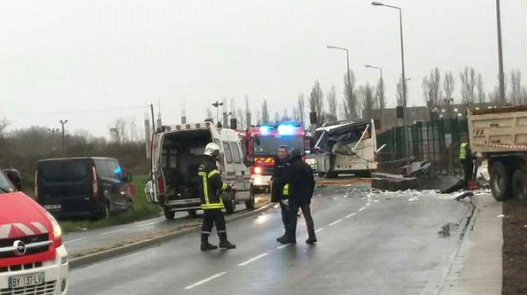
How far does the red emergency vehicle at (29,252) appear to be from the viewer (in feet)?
23.2

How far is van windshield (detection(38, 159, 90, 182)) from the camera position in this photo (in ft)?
74.6

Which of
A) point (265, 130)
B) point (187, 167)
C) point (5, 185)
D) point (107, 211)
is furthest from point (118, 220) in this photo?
point (5, 185)

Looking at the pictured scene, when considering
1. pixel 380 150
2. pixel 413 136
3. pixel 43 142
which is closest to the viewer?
pixel 413 136

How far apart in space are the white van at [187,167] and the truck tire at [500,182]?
695cm

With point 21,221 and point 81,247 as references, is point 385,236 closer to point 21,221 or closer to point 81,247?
point 81,247

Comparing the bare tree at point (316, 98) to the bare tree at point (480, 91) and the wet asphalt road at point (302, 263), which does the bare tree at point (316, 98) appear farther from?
the wet asphalt road at point (302, 263)

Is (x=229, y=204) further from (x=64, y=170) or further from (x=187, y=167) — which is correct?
(x=64, y=170)

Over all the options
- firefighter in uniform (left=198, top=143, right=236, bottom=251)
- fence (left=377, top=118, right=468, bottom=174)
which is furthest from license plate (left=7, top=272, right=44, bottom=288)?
fence (left=377, top=118, right=468, bottom=174)

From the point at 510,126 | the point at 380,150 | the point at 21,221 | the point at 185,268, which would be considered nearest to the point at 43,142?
the point at 380,150

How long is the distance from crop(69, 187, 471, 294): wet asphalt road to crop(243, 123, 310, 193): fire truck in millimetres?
13890

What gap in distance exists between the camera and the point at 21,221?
725 centimetres

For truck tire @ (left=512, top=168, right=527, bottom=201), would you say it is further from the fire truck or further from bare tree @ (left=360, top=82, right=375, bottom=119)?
bare tree @ (left=360, top=82, right=375, bottom=119)

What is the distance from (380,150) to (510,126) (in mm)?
29819

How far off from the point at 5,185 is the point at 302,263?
540 centimetres
